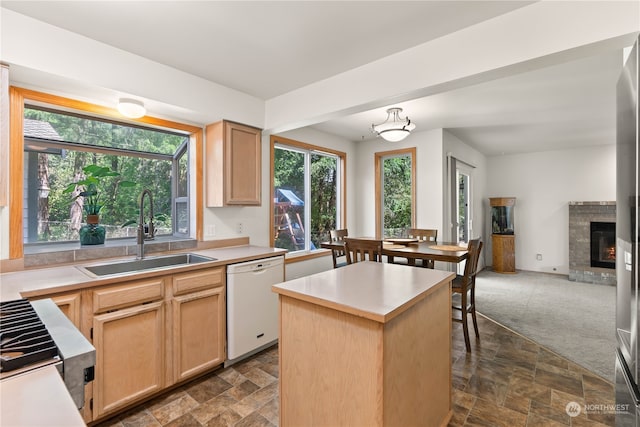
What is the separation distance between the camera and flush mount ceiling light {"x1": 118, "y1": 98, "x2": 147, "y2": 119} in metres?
2.30

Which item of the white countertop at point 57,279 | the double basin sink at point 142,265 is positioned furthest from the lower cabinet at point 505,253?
the double basin sink at point 142,265

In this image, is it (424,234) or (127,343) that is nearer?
(127,343)

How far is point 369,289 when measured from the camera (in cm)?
147

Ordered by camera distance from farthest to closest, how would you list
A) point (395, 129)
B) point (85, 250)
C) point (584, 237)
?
point (584, 237) < point (395, 129) < point (85, 250)

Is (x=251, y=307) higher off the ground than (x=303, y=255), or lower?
lower

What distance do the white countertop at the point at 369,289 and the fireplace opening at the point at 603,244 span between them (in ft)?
18.7

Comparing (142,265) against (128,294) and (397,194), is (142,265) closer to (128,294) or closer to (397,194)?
(128,294)

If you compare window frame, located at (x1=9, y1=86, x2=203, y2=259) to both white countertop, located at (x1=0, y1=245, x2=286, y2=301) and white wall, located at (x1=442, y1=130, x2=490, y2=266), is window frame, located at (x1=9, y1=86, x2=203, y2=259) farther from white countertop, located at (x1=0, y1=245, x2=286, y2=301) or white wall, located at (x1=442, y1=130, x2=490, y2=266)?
white wall, located at (x1=442, y1=130, x2=490, y2=266)

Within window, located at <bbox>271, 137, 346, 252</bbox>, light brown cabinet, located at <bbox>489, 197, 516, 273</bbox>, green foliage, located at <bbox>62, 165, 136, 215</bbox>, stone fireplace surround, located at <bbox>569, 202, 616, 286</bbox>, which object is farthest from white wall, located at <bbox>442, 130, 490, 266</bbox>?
green foliage, located at <bbox>62, 165, 136, 215</bbox>

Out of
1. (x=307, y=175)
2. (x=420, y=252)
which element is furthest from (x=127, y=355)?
(x=307, y=175)

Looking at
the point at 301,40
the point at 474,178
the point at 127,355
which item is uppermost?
the point at 301,40

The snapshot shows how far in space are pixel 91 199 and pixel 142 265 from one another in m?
0.67

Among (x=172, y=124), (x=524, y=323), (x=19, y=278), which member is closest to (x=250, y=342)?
(x=19, y=278)

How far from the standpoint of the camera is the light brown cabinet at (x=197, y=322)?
2.19m
